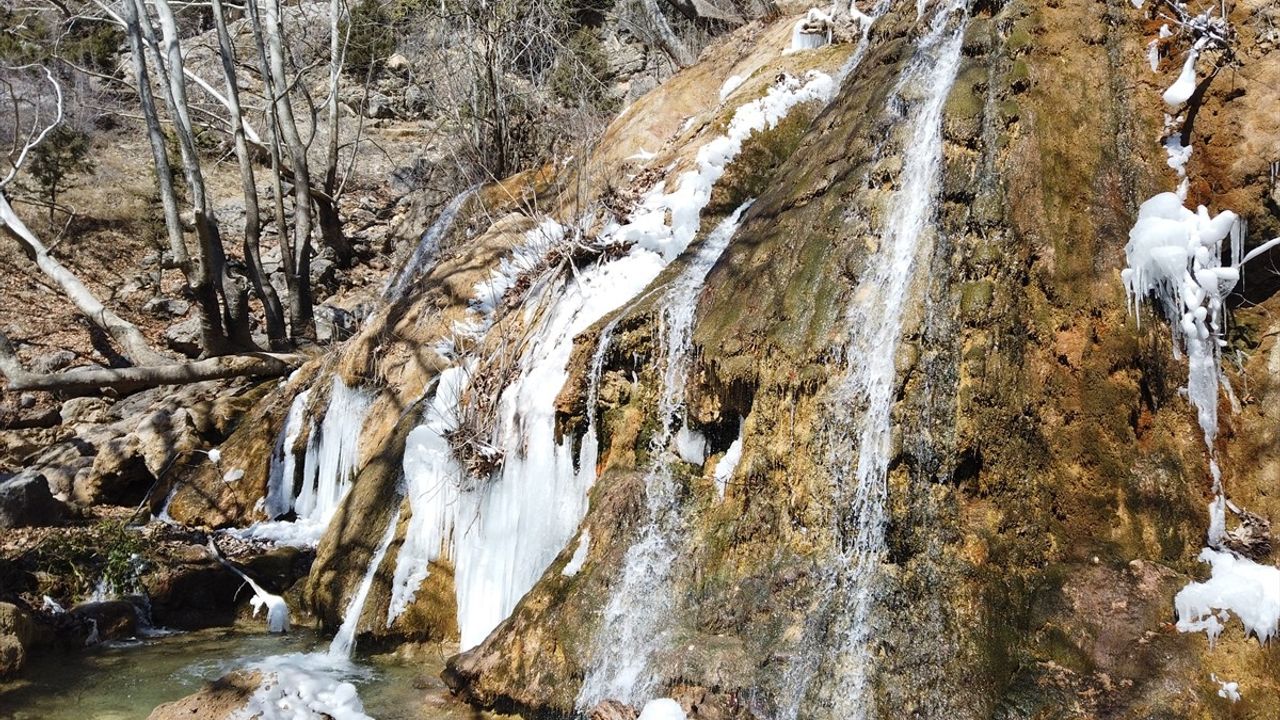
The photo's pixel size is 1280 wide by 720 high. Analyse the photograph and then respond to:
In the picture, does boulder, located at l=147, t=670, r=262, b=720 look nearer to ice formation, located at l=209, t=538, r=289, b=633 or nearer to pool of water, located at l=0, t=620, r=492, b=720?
pool of water, located at l=0, t=620, r=492, b=720

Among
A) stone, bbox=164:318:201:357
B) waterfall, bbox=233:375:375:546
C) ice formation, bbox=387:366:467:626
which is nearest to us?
ice formation, bbox=387:366:467:626

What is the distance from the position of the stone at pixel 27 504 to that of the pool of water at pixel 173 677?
102 inches

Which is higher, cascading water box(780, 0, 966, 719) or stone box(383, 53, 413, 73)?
stone box(383, 53, 413, 73)

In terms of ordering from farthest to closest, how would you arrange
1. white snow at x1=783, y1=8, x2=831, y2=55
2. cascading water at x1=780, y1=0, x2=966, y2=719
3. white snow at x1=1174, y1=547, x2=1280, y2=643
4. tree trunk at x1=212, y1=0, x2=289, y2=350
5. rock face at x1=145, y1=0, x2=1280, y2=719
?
tree trunk at x1=212, y1=0, x2=289, y2=350 < white snow at x1=783, y1=8, x2=831, y2=55 < cascading water at x1=780, y1=0, x2=966, y2=719 < rock face at x1=145, y1=0, x2=1280, y2=719 < white snow at x1=1174, y1=547, x2=1280, y2=643

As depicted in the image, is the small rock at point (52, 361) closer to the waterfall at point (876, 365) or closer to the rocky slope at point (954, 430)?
the rocky slope at point (954, 430)

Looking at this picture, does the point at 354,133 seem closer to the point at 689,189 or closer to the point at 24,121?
the point at 24,121

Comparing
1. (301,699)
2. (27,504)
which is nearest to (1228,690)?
(301,699)

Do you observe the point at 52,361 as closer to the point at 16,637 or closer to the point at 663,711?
the point at 16,637

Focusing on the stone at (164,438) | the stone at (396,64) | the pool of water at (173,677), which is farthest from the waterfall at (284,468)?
the stone at (396,64)

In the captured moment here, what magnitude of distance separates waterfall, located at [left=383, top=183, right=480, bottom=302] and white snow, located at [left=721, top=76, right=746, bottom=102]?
Result: 337cm

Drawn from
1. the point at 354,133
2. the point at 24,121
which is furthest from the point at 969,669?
the point at 24,121

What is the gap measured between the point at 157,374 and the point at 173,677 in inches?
177

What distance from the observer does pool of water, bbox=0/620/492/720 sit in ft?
15.6

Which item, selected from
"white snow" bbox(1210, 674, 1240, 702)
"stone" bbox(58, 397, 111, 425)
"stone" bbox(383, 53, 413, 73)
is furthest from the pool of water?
"stone" bbox(383, 53, 413, 73)
